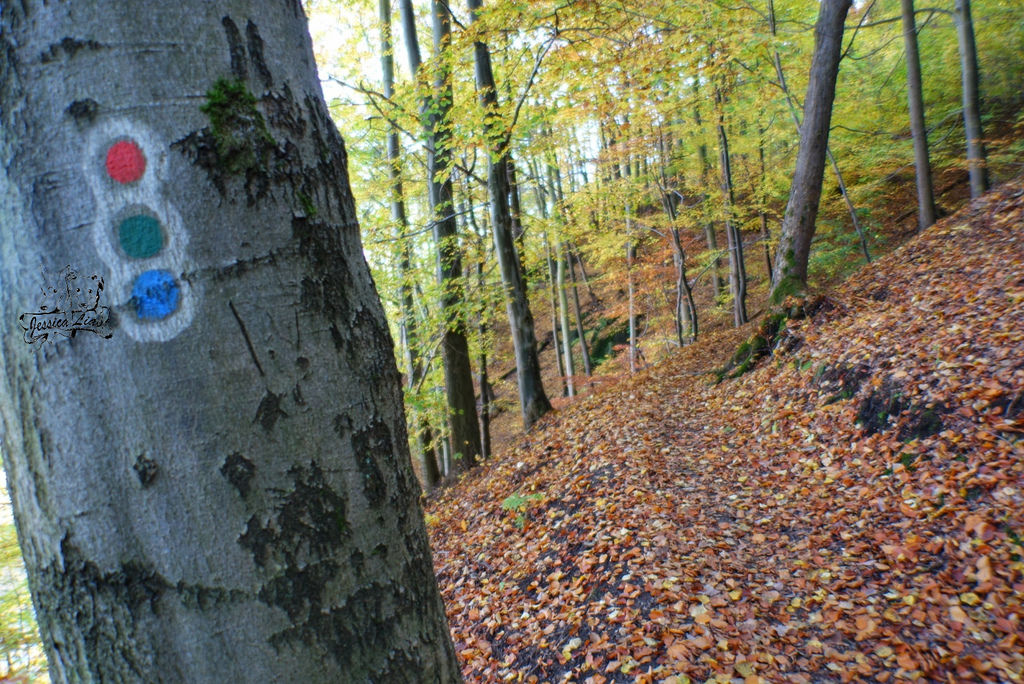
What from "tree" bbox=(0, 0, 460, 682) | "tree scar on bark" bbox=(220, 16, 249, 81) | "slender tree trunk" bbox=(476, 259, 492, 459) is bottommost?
"slender tree trunk" bbox=(476, 259, 492, 459)

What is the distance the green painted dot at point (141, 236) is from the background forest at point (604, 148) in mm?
5999

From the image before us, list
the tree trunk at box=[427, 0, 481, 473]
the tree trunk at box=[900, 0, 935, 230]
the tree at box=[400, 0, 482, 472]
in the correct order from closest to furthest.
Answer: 1. the tree at box=[400, 0, 482, 472]
2. the tree trunk at box=[427, 0, 481, 473]
3. the tree trunk at box=[900, 0, 935, 230]

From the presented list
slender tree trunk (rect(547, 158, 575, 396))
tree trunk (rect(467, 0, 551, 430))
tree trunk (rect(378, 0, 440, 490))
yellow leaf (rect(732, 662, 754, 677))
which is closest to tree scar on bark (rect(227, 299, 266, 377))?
yellow leaf (rect(732, 662, 754, 677))

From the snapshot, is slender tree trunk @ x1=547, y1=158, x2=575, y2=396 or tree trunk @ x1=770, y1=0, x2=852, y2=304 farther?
slender tree trunk @ x1=547, y1=158, x2=575, y2=396

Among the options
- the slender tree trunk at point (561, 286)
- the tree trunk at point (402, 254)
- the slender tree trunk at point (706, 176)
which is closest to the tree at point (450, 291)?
the tree trunk at point (402, 254)

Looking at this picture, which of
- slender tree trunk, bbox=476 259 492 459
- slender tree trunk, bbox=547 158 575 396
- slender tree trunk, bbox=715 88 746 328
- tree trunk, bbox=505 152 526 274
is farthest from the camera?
slender tree trunk, bbox=715 88 746 328

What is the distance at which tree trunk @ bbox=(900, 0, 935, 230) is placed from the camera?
35.0ft

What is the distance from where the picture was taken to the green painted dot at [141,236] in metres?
0.82

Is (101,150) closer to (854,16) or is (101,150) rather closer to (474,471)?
(474,471)

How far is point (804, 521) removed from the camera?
459 centimetres

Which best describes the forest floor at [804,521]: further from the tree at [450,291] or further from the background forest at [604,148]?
the tree at [450,291]

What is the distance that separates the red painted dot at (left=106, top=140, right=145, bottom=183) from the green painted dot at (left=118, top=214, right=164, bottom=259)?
0.06 metres
